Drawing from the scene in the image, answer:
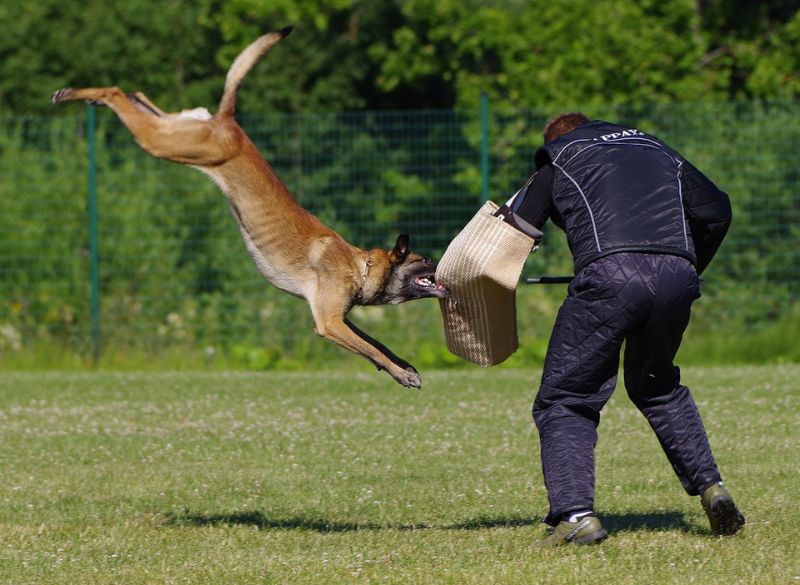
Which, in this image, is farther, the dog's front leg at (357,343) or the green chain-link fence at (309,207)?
the green chain-link fence at (309,207)

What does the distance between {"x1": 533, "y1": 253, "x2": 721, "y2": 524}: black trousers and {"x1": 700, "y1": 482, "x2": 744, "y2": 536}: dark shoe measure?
0.07 m

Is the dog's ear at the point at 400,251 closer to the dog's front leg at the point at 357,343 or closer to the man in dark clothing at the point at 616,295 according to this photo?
the dog's front leg at the point at 357,343

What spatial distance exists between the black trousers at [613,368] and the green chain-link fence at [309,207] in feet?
25.3

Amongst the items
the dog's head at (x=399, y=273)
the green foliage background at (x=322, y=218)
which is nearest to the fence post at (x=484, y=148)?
the green foliage background at (x=322, y=218)

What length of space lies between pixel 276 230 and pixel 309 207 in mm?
8134

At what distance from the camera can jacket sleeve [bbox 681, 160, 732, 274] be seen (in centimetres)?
570

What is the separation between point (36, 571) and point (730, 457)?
4.44m

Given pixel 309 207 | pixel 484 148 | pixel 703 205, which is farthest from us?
pixel 309 207

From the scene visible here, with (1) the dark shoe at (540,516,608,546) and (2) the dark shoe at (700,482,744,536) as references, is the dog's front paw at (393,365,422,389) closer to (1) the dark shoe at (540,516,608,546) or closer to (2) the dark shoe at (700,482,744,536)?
(1) the dark shoe at (540,516,608,546)

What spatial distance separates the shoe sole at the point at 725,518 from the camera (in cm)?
571

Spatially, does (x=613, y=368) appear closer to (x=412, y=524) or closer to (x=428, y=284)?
(x=428, y=284)

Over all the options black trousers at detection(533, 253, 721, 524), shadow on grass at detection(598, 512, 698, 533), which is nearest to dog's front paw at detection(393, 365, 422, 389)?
black trousers at detection(533, 253, 721, 524)

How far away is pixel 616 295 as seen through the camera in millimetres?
5434

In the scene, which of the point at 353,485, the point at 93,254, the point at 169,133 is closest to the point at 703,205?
the point at 169,133
